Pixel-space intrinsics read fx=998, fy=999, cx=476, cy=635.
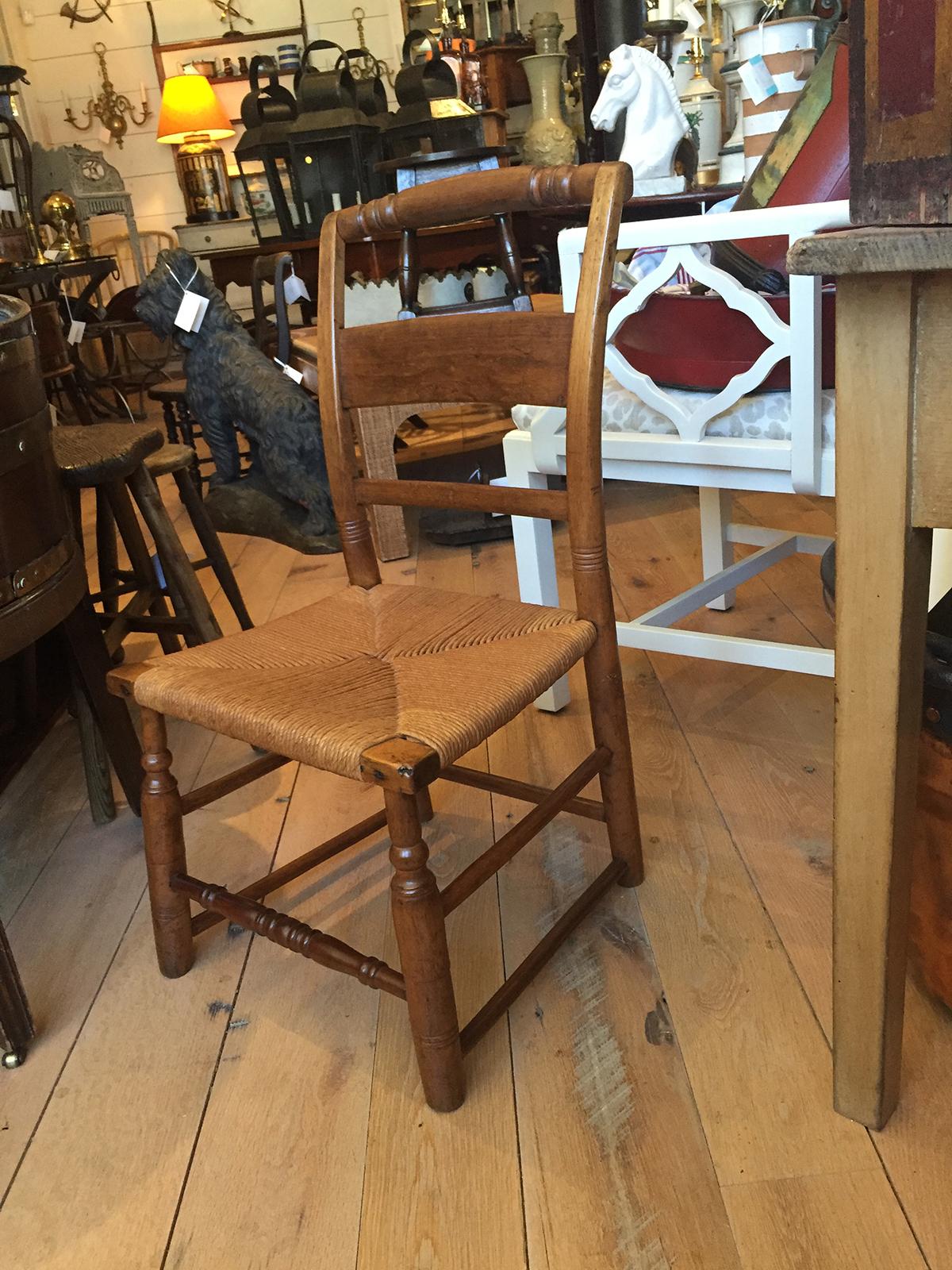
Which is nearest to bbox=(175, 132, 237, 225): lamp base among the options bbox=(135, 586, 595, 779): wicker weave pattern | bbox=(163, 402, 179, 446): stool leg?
bbox=(163, 402, 179, 446): stool leg

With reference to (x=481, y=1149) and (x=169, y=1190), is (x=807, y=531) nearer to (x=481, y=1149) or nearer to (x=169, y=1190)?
(x=481, y=1149)

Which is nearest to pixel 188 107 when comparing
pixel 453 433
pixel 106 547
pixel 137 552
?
pixel 453 433

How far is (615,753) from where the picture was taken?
1.21 meters

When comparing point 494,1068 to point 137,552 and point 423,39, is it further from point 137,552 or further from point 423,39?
point 423,39

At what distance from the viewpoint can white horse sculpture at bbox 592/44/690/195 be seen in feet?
5.47

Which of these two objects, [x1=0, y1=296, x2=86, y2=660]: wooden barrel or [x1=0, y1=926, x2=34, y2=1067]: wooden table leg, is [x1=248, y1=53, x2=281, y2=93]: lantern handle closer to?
[x1=0, y1=296, x2=86, y2=660]: wooden barrel

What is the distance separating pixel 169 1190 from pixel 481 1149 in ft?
1.00

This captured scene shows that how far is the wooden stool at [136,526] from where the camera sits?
1526 mm

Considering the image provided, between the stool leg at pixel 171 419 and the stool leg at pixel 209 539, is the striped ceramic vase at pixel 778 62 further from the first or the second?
the stool leg at pixel 171 419

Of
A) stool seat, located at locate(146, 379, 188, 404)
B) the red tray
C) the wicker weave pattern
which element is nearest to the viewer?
the wicker weave pattern

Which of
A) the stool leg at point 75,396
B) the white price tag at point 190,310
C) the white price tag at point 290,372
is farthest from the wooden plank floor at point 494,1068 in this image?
the stool leg at point 75,396

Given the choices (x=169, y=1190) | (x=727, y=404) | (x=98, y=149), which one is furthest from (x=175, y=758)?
(x=98, y=149)

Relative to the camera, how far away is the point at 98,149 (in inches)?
255

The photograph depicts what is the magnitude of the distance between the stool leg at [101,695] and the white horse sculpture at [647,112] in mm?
1152
